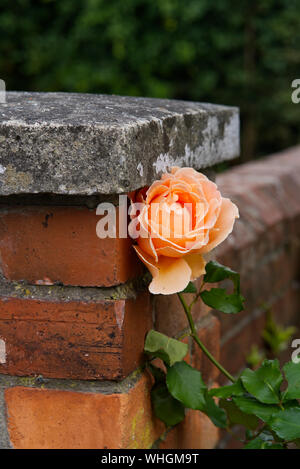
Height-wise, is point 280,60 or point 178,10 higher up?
point 178,10

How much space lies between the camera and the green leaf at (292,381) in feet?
3.14

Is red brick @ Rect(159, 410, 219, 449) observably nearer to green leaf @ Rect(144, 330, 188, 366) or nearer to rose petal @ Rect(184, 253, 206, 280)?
green leaf @ Rect(144, 330, 188, 366)

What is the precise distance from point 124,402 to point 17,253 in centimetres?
27

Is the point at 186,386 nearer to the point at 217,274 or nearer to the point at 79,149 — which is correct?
the point at 217,274

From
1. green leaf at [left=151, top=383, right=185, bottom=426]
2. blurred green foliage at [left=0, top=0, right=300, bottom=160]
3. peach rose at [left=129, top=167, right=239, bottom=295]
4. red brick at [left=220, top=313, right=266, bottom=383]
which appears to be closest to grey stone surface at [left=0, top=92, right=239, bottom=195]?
peach rose at [left=129, top=167, right=239, bottom=295]

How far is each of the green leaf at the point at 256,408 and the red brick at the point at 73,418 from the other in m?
0.15

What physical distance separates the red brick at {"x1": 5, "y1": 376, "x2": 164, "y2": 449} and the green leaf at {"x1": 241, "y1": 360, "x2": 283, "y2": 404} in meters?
0.16

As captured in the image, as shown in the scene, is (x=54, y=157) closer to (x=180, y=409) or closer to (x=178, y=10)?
(x=180, y=409)

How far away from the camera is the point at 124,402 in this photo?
95 cm

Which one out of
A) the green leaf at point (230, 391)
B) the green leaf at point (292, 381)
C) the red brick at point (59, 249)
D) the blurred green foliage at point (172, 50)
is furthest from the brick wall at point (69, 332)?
the blurred green foliage at point (172, 50)

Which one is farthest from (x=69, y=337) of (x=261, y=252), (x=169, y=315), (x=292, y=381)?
(x=261, y=252)

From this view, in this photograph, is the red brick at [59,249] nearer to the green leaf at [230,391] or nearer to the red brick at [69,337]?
the red brick at [69,337]

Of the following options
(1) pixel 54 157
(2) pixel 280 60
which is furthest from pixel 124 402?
(2) pixel 280 60

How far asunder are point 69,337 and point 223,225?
0.90 ft
